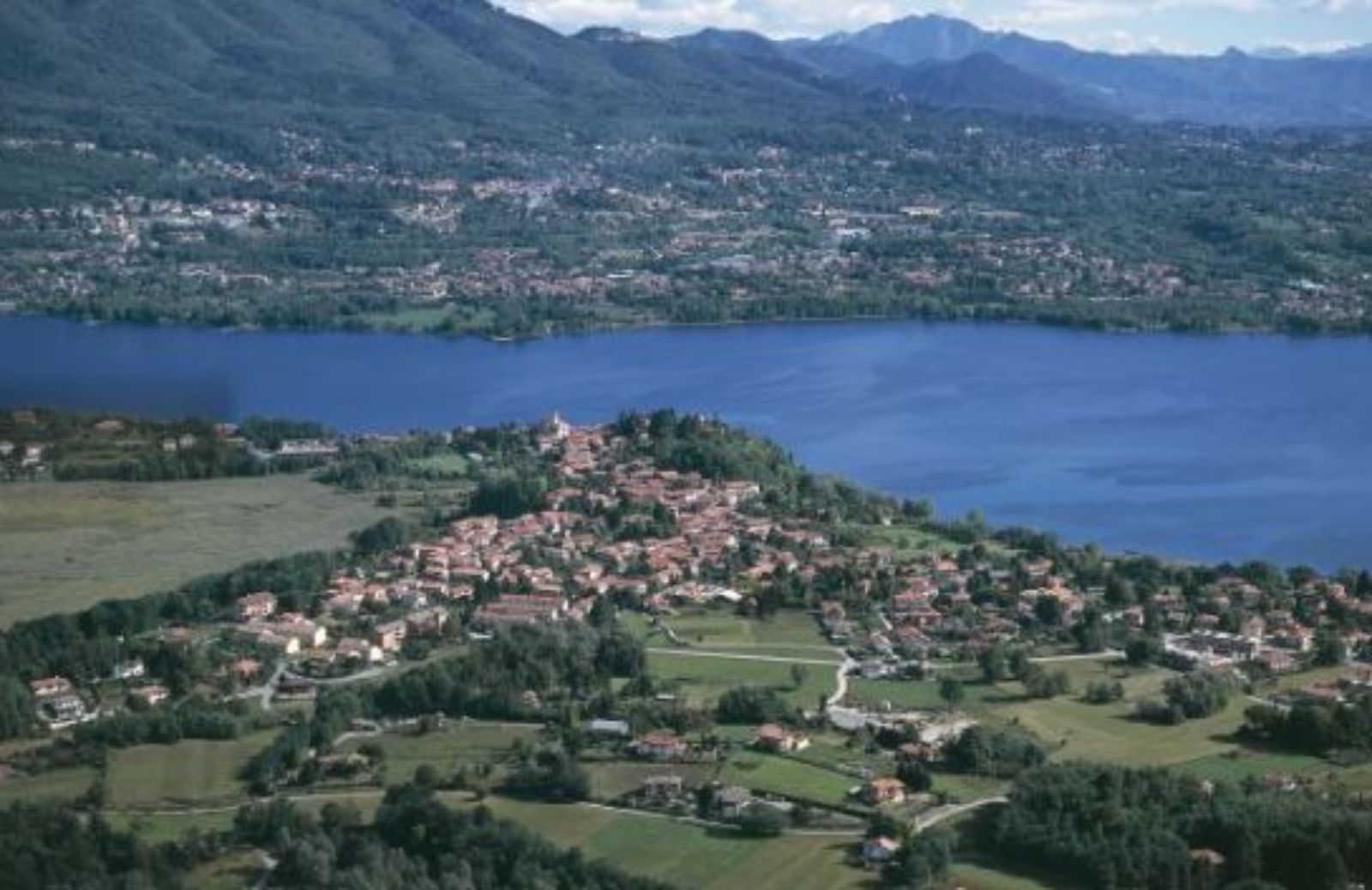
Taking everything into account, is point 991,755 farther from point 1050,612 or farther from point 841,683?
point 1050,612

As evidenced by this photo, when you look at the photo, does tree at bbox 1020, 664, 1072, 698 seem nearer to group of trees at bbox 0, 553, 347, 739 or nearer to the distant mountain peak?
group of trees at bbox 0, 553, 347, 739

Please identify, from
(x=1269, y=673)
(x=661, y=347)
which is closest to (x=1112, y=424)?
(x=661, y=347)

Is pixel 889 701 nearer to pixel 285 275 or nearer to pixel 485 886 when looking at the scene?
pixel 485 886

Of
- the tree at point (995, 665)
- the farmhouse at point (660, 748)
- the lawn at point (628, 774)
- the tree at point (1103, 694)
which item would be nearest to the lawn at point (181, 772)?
the lawn at point (628, 774)

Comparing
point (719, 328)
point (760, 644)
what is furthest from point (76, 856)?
point (719, 328)

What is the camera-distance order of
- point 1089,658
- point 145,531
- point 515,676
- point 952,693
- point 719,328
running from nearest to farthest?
point 952,693 < point 515,676 < point 1089,658 < point 145,531 < point 719,328

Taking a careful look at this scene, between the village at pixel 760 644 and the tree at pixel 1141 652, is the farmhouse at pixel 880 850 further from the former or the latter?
the tree at pixel 1141 652
